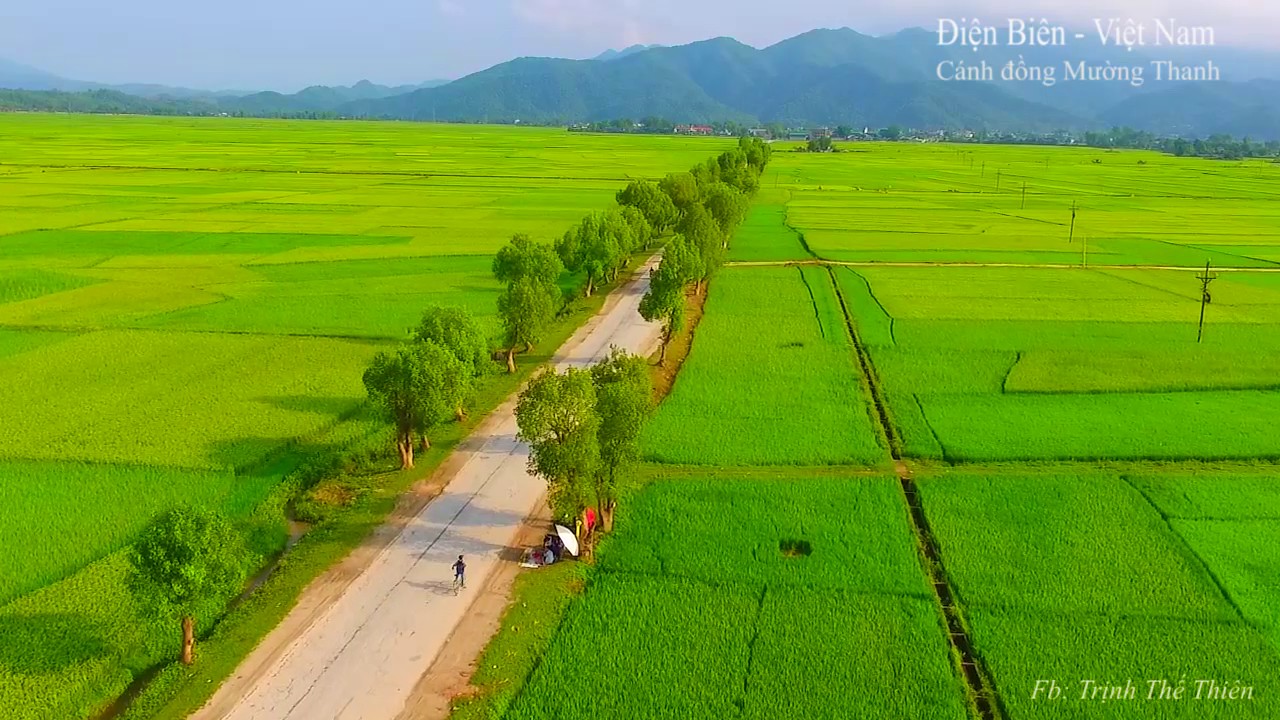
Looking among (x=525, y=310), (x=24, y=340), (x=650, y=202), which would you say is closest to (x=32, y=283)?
(x=24, y=340)

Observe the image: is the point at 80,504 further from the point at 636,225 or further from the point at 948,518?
the point at 636,225

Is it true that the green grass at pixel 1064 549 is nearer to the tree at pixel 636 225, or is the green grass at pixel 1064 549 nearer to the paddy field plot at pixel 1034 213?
the tree at pixel 636 225

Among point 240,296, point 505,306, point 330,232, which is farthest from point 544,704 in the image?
point 330,232

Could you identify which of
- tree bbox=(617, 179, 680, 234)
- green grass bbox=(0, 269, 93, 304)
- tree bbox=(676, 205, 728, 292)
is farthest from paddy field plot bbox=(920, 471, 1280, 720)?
green grass bbox=(0, 269, 93, 304)

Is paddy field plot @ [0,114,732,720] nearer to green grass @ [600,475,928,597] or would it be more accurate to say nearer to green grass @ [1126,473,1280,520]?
green grass @ [600,475,928,597]

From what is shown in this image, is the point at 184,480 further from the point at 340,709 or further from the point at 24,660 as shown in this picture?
the point at 340,709
